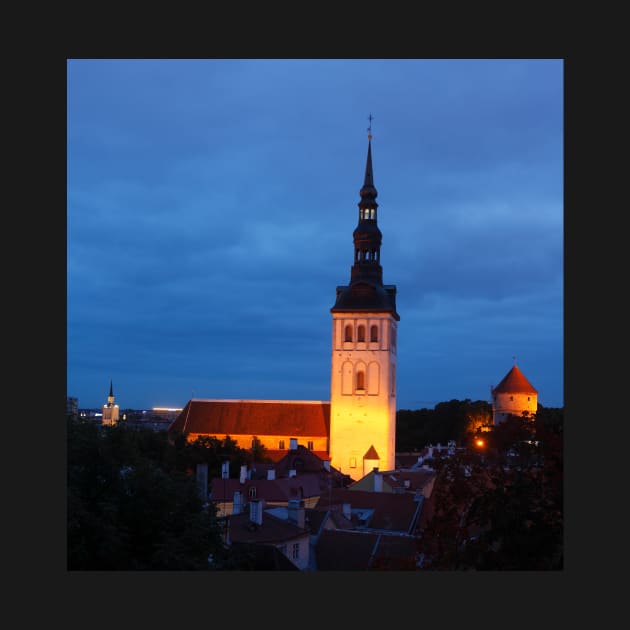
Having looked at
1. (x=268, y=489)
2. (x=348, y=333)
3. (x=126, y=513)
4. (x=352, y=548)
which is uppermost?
(x=348, y=333)

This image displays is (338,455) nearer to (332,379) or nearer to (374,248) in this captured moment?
(332,379)

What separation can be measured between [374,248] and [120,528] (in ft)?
209

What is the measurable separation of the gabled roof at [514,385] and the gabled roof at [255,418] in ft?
67.3

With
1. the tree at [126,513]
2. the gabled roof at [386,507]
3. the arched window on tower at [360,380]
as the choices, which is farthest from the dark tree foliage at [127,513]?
the arched window on tower at [360,380]

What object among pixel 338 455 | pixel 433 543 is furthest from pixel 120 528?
pixel 338 455

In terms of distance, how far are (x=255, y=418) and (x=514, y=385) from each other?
90.7 ft

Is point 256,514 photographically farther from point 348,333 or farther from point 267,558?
point 348,333

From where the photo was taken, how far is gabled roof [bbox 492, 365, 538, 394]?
91.6m

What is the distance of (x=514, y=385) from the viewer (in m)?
91.9

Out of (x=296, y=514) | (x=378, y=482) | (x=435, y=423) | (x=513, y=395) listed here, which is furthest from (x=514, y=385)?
(x=296, y=514)

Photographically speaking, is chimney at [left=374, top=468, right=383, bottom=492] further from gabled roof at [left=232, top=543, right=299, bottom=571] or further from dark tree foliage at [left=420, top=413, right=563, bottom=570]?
dark tree foliage at [left=420, top=413, right=563, bottom=570]

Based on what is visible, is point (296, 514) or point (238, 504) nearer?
point (296, 514)

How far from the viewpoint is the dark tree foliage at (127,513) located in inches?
644

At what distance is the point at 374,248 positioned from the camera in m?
79.7
